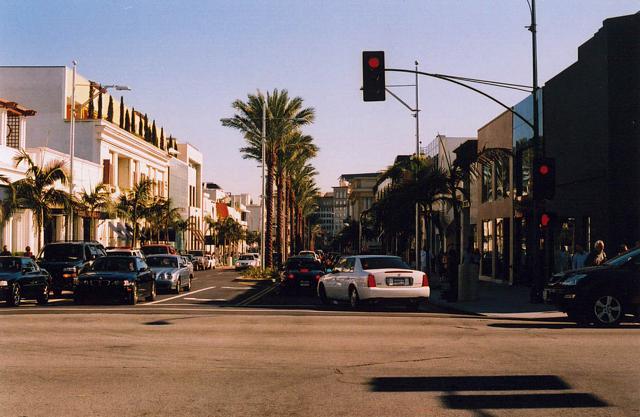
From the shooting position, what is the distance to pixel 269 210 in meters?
55.3

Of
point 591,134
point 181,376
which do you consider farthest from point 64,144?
point 181,376

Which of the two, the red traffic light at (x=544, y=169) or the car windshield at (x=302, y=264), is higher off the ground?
the red traffic light at (x=544, y=169)

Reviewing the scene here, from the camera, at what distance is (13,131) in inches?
1734

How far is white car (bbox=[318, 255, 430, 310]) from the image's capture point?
2092cm

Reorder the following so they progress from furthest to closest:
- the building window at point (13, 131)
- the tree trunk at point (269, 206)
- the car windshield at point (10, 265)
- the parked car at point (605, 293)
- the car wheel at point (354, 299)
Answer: the tree trunk at point (269, 206) → the building window at point (13, 131) → the car windshield at point (10, 265) → the car wheel at point (354, 299) → the parked car at point (605, 293)

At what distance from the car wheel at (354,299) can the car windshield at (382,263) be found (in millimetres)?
703

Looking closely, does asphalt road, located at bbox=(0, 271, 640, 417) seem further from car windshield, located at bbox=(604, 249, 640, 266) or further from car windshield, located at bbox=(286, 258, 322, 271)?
car windshield, located at bbox=(286, 258, 322, 271)

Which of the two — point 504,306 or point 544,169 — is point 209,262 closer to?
point 504,306

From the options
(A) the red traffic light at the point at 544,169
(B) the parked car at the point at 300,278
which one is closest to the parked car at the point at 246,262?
(B) the parked car at the point at 300,278

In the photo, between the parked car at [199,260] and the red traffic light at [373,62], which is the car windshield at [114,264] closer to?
the red traffic light at [373,62]

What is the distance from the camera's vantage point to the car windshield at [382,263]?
2162 centimetres

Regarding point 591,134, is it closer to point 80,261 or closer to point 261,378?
point 80,261

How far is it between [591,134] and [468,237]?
24966 millimetres

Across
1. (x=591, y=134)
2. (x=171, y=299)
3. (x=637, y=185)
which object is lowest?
(x=171, y=299)
